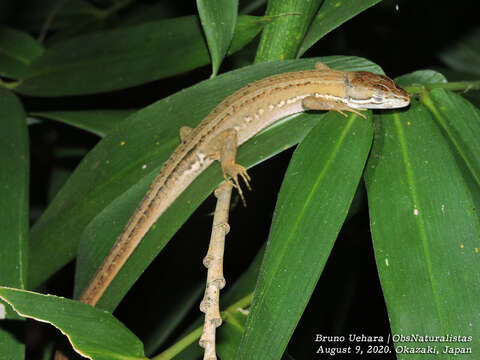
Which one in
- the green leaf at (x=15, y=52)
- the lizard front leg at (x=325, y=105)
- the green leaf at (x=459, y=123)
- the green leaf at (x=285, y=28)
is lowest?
the green leaf at (x=459, y=123)

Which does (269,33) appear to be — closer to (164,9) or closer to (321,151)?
(321,151)

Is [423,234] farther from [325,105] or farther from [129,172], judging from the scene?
[129,172]

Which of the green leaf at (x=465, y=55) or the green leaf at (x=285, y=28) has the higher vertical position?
the green leaf at (x=465, y=55)

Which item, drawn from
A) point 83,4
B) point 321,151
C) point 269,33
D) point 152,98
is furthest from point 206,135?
point 83,4

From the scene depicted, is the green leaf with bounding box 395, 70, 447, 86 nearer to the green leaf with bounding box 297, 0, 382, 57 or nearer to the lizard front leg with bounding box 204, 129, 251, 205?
the green leaf with bounding box 297, 0, 382, 57

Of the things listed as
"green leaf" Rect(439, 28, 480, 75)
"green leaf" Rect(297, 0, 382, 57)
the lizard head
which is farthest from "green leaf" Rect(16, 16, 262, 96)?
"green leaf" Rect(439, 28, 480, 75)

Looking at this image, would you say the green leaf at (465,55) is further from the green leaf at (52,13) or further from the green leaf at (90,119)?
the green leaf at (52,13)

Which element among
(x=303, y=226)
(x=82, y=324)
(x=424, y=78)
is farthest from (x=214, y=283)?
(x=424, y=78)

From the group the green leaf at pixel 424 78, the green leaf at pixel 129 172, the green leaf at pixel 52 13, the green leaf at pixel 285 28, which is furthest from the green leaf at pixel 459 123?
the green leaf at pixel 52 13
